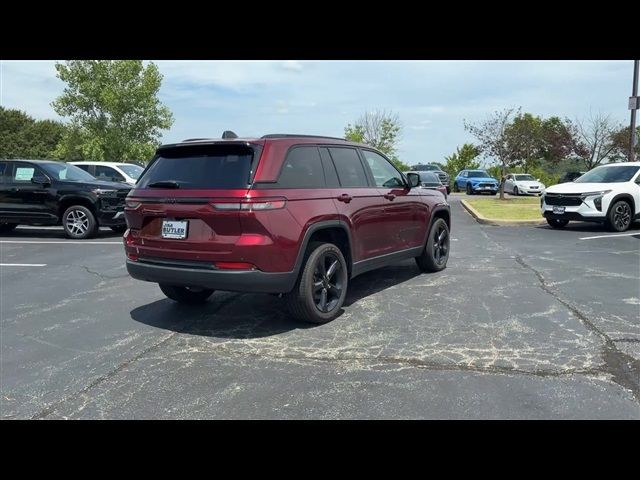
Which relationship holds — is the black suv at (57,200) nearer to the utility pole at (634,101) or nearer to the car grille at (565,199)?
the car grille at (565,199)

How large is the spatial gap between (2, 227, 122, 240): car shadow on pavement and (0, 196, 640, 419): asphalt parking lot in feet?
15.4

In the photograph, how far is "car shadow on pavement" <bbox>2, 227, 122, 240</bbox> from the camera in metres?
11.5

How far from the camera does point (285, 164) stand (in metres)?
4.48

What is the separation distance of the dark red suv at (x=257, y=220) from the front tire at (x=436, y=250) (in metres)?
1.57

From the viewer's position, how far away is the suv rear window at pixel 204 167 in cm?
426

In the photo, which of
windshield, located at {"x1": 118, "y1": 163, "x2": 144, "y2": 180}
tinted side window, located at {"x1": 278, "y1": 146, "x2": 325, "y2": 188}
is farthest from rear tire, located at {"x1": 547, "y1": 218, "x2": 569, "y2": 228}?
windshield, located at {"x1": 118, "y1": 163, "x2": 144, "y2": 180}

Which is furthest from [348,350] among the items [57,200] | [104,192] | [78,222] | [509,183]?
[509,183]

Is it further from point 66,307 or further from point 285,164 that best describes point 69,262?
point 285,164

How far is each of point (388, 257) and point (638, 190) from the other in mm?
8737

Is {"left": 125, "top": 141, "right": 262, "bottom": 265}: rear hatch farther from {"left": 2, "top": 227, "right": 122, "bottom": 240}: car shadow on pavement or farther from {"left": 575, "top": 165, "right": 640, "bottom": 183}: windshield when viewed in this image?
{"left": 575, "top": 165, "right": 640, "bottom": 183}: windshield

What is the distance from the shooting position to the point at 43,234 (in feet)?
39.7
